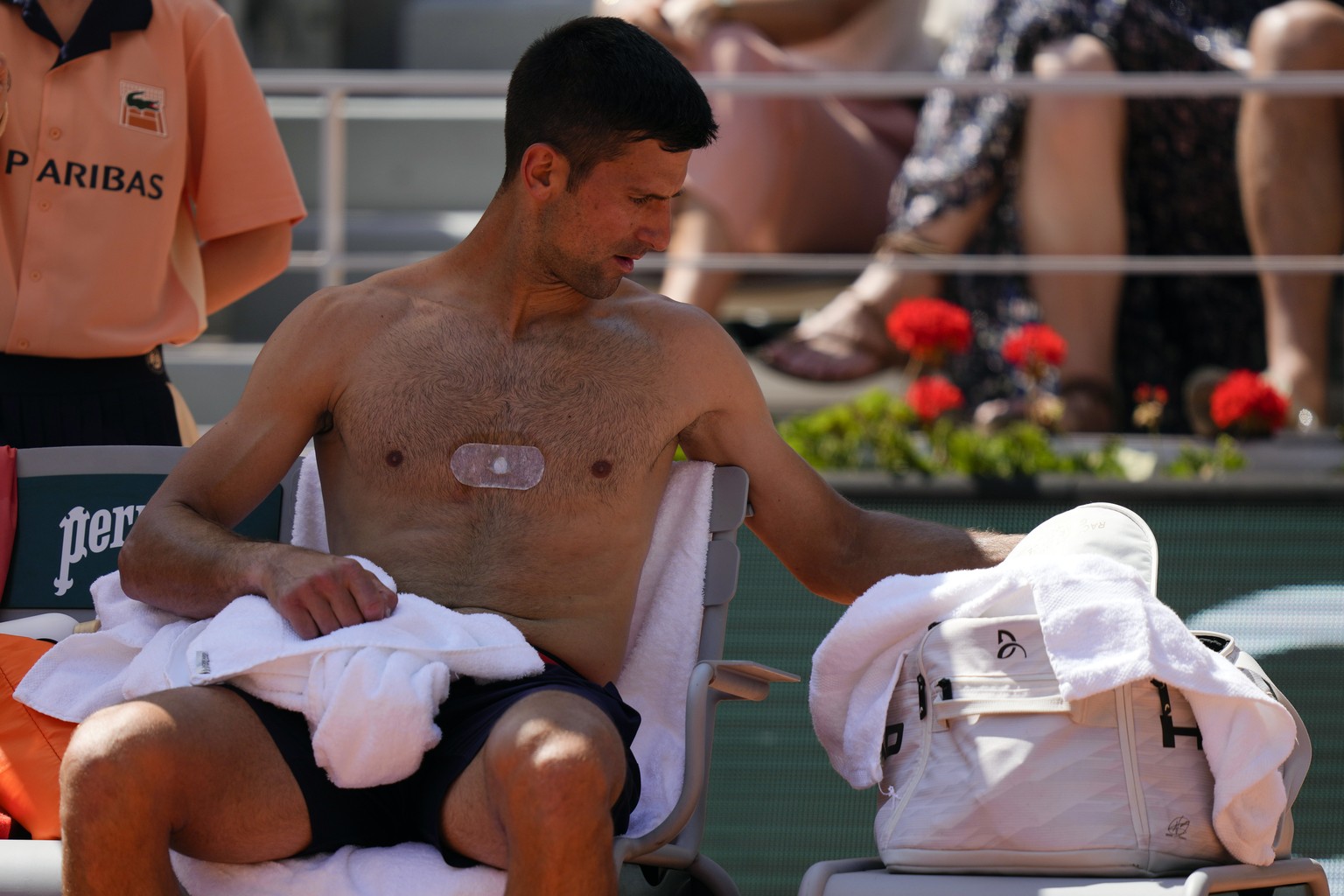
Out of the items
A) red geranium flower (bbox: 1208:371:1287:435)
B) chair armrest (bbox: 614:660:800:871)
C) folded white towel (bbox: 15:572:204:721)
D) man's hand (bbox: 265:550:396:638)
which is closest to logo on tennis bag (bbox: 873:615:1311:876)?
chair armrest (bbox: 614:660:800:871)

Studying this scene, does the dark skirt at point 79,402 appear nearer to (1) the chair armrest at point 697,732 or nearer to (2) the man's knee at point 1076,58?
(1) the chair armrest at point 697,732

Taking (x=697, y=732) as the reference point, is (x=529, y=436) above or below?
above

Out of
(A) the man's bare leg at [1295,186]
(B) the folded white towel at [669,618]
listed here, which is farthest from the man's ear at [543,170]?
(A) the man's bare leg at [1295,186]

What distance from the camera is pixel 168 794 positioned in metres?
1.75

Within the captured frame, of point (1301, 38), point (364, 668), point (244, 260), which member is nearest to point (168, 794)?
point (364, 668)

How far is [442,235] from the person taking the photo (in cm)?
727

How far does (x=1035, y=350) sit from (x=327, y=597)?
2926mm

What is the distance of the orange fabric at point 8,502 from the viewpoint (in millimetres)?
2477

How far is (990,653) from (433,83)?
3136mm

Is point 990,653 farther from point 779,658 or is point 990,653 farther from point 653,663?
point 779,658

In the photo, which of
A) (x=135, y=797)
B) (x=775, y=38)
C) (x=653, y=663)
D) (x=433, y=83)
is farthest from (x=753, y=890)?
(x=775, y=38)

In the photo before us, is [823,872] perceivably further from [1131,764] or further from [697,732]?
[1131,764]

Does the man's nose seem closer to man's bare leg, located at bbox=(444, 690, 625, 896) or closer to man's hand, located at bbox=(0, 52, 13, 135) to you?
man's bare leg, located at bbox=(444, 690, 625, 896)

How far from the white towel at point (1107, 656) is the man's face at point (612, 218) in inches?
23.8
